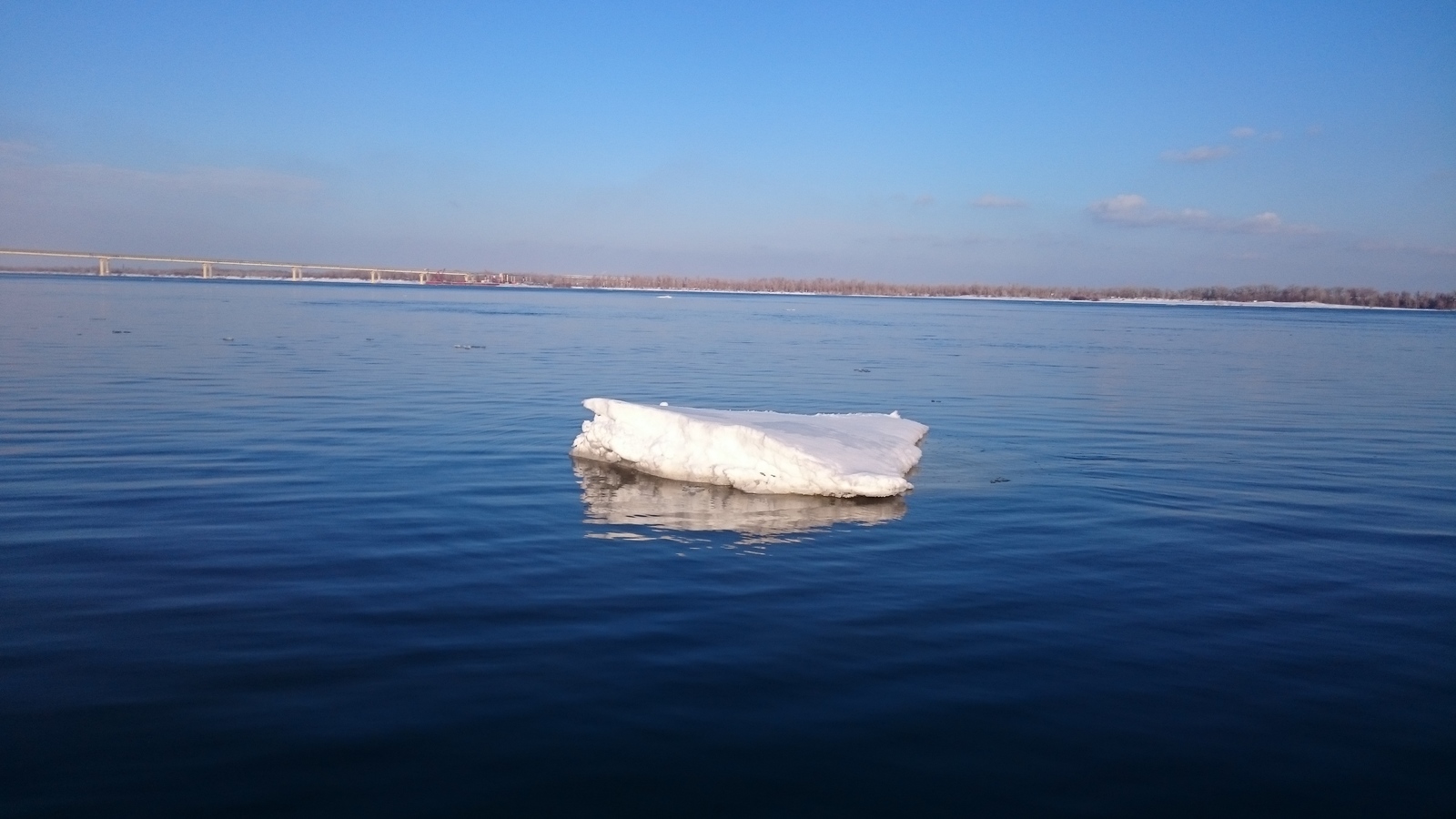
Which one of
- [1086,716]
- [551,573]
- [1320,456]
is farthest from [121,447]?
[1320,456]

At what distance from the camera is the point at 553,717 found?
666 centimetres

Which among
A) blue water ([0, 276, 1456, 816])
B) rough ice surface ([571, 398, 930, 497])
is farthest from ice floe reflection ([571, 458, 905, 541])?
rough ice surface ([571, 398, 930, 497])

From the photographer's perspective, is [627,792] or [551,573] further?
[551,573]

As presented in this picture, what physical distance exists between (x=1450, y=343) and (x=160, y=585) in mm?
75135

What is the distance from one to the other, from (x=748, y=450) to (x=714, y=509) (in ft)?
4.59

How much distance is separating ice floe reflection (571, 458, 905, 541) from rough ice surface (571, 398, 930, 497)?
0.19 m

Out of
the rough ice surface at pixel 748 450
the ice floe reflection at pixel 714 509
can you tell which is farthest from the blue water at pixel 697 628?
the rough ice surface at pixel 748 450

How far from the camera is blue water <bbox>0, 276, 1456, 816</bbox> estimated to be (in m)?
5.95

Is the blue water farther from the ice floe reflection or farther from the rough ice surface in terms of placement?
the rough ice surface

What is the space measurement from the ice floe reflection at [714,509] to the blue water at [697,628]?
0.08 m

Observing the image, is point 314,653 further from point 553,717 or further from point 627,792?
point 627,792

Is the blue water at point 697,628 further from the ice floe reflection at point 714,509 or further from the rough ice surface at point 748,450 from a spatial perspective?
the rough ice surface at point 748,450

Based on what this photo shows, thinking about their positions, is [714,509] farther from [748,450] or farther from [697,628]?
[697,628]

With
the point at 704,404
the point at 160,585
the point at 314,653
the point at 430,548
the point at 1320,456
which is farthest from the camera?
the point at 704,404
